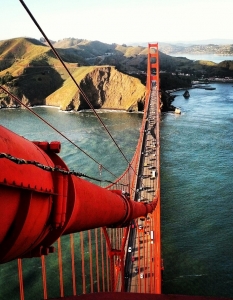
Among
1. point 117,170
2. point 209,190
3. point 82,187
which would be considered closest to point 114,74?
point 117,170

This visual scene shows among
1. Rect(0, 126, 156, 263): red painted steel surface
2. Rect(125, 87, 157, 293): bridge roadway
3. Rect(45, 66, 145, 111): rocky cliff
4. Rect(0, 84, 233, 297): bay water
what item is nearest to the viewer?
Rect(0, 126, 156, 263): red painted steel surface

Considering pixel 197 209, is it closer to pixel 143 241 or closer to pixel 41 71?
pixel 143 241

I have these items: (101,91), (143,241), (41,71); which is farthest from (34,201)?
(41,71)

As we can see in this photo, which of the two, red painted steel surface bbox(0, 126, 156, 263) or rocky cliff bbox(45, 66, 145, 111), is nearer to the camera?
red painted steel surface bbox(0, 126, 156, 263)

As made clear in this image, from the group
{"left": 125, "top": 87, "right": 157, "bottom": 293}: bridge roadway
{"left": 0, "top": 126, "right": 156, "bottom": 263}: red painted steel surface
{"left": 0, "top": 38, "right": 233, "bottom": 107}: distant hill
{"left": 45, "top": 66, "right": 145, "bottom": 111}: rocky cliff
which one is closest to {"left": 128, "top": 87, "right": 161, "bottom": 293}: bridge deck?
{"left": 125, "top": 87, "right": 157, "bottom": 293}: bridge roadway

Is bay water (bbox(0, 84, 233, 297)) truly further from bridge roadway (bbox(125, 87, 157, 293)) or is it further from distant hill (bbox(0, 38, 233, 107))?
distant hill (bbox(0, 38, 233, 107))

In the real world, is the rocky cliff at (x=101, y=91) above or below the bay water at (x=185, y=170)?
above

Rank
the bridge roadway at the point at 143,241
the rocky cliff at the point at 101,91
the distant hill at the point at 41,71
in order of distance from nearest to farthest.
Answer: the bridge roadway at the point at 143,241, the rocky cliff at the point at 101,91, the distant hill at the point at 41,71

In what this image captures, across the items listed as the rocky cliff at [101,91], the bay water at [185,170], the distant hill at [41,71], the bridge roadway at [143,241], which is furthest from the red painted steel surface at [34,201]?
the distant hill at [41,71]

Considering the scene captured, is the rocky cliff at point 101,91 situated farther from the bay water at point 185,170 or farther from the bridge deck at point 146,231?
the bridge deck at point 146,231
